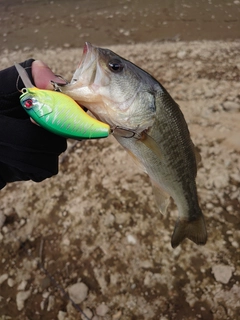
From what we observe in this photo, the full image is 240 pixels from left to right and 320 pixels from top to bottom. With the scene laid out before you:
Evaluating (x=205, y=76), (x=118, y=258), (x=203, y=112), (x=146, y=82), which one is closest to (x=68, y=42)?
(x=205, y=76)

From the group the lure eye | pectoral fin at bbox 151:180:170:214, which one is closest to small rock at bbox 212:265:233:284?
pectoral fin at bbox 151:180:170:214

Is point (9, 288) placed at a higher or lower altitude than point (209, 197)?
lower

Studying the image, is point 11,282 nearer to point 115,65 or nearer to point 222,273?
point 222,273

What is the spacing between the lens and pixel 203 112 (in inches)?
154

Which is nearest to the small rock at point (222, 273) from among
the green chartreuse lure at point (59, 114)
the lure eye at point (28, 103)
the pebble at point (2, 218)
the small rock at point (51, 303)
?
the small rock at point (51, 303)

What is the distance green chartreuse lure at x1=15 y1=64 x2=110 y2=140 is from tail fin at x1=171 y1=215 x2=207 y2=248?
1.04 m

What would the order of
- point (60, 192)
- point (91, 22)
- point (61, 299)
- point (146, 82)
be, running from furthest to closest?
point (91, 22) → point (60, 192) → point (61, 299) → point (146, 82)

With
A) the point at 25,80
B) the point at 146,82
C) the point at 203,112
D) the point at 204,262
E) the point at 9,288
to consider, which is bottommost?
the point at 9,288

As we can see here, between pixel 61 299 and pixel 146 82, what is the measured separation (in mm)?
1899

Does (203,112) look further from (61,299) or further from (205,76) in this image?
(61,299)

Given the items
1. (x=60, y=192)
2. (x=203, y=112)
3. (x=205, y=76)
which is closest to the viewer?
(x=60, y=192)

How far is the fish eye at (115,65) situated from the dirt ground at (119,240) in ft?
5.60

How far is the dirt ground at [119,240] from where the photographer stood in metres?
2.66

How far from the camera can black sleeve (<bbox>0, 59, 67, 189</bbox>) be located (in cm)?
165
